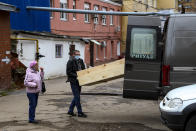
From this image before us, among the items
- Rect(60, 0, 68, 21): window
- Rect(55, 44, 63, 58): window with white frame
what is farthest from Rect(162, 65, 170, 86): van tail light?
Rect(60, 0, 68, 21): window

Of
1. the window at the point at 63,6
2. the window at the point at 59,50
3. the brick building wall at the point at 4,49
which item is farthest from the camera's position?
the window at the point at 63,6

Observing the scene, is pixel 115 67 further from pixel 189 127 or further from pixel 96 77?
pixel 189 127

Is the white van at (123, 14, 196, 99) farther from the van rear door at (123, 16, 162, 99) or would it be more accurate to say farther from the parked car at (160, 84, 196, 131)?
the parked car at (160, 84, 196, 131)

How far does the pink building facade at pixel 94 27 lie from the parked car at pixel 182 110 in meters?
18.4

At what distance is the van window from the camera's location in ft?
25.1

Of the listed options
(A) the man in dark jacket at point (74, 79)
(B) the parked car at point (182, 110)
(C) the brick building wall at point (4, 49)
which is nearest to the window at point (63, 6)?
(C) the brick building wall at point (4, 49)

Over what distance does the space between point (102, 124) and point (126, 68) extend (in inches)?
58.5

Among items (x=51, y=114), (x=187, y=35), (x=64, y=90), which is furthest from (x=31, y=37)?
(x=187, y=35)

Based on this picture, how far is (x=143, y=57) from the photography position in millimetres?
7648

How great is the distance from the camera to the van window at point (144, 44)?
764cm

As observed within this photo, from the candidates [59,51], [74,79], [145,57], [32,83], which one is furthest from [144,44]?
[59,51]

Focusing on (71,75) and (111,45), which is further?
→ (111,45)

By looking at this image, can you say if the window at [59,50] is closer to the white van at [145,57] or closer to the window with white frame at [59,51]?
the window with white frame at [59,51]

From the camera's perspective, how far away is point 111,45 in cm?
3631
